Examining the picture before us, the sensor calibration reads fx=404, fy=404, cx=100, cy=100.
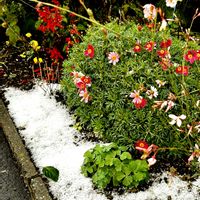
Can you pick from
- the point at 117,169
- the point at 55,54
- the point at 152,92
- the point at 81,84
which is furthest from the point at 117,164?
the point at 55,54

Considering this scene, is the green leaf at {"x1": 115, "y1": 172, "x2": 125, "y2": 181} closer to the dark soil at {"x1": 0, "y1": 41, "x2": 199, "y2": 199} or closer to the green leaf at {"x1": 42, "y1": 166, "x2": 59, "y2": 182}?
the dark soil at {"x1": 0, "y1": 41, "x2": 199, "y2": 199}

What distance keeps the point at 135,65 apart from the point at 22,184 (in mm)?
1348

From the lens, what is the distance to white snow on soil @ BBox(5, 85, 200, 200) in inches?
117

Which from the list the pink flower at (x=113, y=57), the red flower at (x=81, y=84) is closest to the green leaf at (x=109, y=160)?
the red flower at (x=81, y=84)

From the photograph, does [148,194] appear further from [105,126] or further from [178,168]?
[105,126]

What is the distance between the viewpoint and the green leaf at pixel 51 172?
3057 millimetres

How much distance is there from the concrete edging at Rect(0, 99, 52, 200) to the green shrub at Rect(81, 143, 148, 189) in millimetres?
390

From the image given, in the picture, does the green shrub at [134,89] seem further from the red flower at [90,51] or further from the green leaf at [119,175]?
the green leaf at [119,175]

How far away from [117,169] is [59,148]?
0.76 m

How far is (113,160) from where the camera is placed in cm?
298

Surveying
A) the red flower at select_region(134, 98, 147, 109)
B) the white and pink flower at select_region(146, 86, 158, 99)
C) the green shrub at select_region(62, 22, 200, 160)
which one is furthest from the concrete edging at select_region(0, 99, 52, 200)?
the white and pink flower at select_region(146, 86, 158, 99)

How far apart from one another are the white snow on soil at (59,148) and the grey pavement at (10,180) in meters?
0.21

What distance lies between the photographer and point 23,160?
11.0 ft

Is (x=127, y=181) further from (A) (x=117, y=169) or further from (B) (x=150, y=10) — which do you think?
(B) (x=150, y=10)
